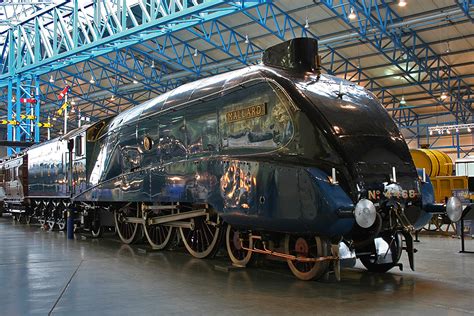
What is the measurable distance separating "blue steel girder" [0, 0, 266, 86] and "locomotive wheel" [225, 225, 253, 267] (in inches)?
371

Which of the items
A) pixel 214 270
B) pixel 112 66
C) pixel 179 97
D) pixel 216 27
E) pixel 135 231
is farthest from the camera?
pixel 112 66

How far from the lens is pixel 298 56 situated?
716 cm

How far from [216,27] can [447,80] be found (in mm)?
13599

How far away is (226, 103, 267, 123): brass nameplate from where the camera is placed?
6703 millimetres

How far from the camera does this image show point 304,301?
207 inches

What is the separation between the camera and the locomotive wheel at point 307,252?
6.03 metres

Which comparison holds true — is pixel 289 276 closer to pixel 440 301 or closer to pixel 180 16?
pixel 440 301

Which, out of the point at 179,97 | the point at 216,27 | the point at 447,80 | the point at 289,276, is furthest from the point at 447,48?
the point at 289,276

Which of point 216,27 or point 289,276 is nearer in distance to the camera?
point 289,276

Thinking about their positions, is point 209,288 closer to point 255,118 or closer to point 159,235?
point 255,118

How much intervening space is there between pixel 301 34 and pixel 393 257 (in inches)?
663

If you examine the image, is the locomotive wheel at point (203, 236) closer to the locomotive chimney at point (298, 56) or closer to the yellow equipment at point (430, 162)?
the locomotive chimney at point (298, 56)

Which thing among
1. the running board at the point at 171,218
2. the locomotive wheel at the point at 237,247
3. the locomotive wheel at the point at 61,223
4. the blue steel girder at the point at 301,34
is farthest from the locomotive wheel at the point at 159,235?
the blue steel girder at the point at 301,34

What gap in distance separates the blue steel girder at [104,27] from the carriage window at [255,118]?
8816 millimetres
